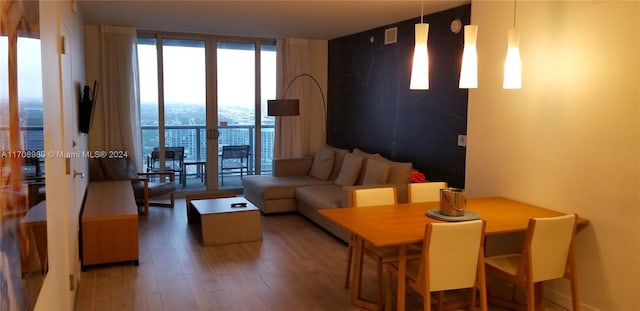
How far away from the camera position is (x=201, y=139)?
289 inches

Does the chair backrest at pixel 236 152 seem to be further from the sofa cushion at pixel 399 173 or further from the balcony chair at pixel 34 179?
the balcony chair at pixel 34 179

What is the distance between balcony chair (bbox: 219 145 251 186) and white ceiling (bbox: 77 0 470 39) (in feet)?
5.93

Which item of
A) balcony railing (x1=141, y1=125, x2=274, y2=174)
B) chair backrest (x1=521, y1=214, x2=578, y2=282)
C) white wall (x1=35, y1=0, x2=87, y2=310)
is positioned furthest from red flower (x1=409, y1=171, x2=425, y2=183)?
balcony railing (x1=141, y1=125, x2=274, y2=174)

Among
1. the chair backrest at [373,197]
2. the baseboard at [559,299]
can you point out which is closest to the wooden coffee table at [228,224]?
the chair backrest at [373,197]

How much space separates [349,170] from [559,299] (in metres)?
2.85

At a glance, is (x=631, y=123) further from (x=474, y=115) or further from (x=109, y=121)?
(x=109, y=121)

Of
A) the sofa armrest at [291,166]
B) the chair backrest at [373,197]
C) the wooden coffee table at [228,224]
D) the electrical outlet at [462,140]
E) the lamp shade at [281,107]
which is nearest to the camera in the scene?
the chair backrest at [373,197]

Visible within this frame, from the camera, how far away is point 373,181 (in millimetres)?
5273

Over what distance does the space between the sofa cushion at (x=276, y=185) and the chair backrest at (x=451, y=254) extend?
3.42m

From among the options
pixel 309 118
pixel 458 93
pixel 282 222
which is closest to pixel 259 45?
pixel 309 118

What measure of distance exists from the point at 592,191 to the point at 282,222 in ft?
11.5

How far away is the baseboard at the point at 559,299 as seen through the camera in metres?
3.42

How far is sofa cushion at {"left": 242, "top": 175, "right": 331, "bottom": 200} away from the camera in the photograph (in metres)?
6.06

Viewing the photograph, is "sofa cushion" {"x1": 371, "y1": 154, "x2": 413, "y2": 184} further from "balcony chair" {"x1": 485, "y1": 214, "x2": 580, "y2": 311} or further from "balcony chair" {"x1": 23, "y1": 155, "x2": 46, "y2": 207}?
"balcony chair" {"x1": 23, "y1": 155, "x2": 46, "y2": 207}
